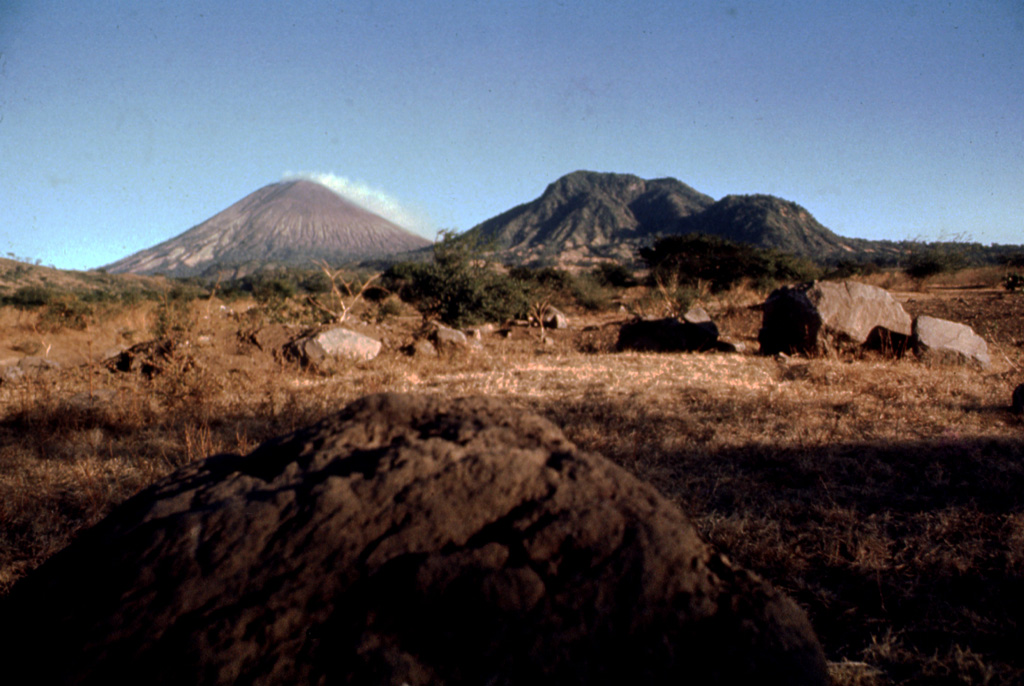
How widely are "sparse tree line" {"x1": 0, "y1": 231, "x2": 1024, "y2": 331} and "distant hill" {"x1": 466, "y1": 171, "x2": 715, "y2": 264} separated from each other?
2980 inches

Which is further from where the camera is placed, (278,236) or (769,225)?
(278,236)

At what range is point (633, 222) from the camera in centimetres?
14150

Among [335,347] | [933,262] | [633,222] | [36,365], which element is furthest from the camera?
[633,222]

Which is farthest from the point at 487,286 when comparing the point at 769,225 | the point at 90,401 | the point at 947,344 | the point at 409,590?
the point at 769,225

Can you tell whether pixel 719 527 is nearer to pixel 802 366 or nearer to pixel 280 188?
pixel 802 366

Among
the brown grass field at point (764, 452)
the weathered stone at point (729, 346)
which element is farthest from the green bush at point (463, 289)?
the weathered stone at point (729, 346)

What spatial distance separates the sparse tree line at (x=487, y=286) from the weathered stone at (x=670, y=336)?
11.3ft

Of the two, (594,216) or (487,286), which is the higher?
(594,216)

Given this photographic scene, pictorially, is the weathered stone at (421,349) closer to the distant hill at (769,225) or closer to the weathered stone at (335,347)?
the weathered stone at (335,347)

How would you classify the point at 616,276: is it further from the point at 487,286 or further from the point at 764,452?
the point at 764,452

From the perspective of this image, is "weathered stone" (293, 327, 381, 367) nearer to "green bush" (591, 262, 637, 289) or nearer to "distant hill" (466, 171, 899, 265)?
"green bush" (591, 262, 637, 289)

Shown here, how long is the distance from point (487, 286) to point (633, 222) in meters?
136

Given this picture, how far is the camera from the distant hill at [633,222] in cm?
9303

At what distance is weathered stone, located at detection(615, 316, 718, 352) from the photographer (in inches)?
379
